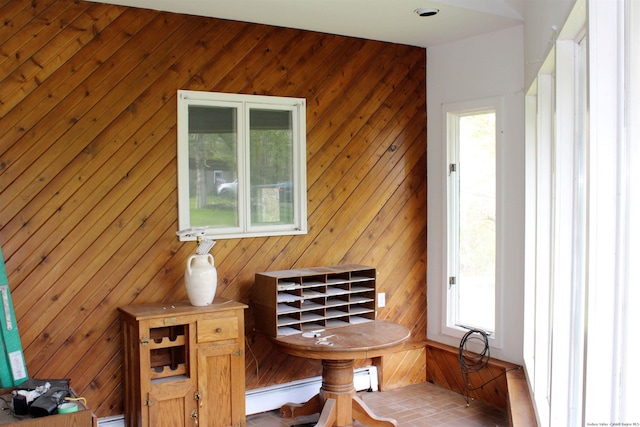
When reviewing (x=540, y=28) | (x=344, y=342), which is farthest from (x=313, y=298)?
(x=540, y=28)

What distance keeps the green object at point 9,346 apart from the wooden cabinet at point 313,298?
4.98ft

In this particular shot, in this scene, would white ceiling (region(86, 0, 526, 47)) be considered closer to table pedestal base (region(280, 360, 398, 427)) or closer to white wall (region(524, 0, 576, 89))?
white wall (region(524, 0, 576, 89))

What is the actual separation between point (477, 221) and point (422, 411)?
152cm

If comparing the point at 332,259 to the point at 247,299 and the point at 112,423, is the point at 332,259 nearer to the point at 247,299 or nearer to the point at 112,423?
the point at 247,299

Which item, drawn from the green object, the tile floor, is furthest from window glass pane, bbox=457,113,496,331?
the green object

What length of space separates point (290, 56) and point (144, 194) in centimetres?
148

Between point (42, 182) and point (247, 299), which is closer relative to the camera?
point (42, 182)

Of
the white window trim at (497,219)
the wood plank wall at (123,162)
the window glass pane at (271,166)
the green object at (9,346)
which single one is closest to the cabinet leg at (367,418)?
the wood plank wall at (123,162)

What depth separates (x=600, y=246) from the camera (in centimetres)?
187

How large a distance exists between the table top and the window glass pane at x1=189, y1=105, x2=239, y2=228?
95 cm

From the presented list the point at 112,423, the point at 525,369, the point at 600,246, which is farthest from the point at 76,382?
the point at 600,246

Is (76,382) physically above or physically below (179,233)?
below

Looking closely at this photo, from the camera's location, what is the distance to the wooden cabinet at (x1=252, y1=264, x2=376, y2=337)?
168 inches

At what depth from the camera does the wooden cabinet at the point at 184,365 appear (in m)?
3.70
